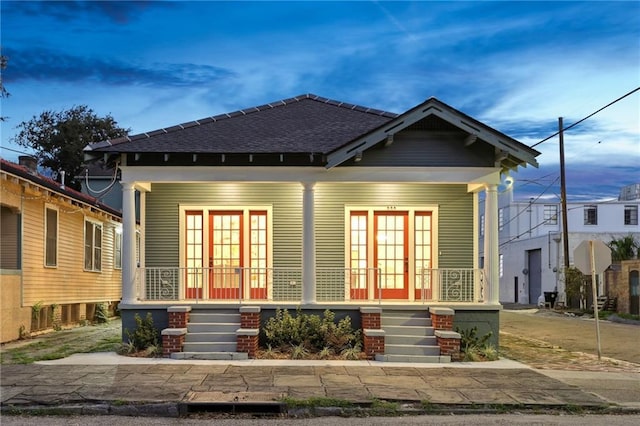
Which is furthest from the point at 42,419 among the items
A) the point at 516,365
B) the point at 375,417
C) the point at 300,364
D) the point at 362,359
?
the point at 516,365

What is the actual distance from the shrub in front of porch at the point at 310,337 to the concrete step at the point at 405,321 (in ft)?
2.30

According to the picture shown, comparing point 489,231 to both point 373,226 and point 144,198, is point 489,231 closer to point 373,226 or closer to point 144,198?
point 373,226

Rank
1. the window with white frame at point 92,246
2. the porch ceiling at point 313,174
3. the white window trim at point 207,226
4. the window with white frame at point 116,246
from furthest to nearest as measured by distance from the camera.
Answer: the window with white frame at point 116,246, the window with white frame at point 92,246, the white window trim at point 207,226, the porch ceiling at point 313,174

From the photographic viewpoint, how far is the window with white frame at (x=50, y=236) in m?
18.0

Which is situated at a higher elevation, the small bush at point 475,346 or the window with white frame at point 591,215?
the window with white frame at point 591,215

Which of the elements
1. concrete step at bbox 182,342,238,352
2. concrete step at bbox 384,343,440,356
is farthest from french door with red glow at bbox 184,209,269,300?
concrete step at bbox 384,343,440,356

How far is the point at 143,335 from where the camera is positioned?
542 inches

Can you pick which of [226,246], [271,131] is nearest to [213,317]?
[226,246]

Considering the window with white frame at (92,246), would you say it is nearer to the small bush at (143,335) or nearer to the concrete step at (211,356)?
the small bush at (143,335)

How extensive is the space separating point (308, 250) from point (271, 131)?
3.08 metres

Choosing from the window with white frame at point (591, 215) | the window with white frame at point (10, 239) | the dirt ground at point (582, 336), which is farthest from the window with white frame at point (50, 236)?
the window with white frame at point (591, 215)

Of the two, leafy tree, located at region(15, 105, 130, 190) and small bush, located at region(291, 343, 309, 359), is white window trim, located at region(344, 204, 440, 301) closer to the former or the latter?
small bush, located at region(291, 343, 309, 359)

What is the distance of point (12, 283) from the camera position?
51.9ft

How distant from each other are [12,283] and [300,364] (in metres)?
7.52
